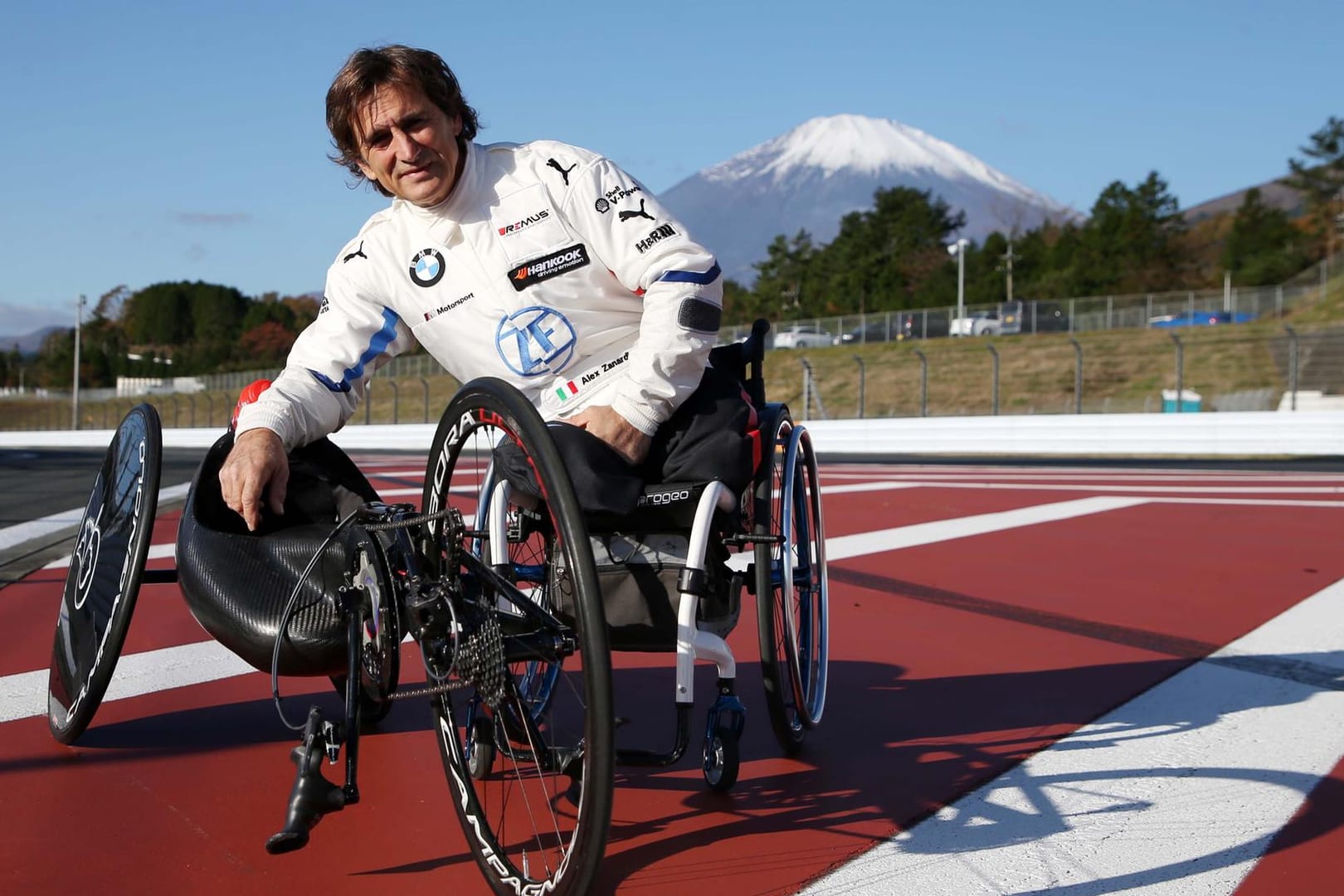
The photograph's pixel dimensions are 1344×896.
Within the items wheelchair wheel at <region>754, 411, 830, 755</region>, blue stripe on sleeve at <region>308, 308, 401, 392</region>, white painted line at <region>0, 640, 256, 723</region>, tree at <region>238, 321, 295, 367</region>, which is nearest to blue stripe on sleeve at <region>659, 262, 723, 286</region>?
wheelchair wheel at <region>754, 411, 830, 755</region>

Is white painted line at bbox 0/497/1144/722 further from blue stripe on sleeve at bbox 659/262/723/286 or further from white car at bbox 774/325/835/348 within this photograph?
white car at bbox 774/325/835/348

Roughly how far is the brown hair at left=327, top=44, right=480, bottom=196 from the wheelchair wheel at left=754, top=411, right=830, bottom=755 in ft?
3.88

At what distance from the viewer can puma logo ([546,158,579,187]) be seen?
10.1 feet

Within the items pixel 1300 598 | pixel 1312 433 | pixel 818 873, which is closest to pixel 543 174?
pixel 818 873

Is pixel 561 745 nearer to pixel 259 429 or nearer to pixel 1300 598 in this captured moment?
pixel 259 429

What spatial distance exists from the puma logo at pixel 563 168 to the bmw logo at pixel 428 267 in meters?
0.35

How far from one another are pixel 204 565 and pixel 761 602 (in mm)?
1312

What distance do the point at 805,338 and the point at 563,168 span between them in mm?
54779

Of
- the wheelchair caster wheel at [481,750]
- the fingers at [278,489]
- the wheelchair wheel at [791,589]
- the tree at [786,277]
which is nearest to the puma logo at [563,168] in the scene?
the wheelchair wheel at [791,589]

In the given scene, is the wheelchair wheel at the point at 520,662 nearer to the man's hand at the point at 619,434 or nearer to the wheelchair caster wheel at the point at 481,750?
the wheelchair caster wheel at the point at 481,750

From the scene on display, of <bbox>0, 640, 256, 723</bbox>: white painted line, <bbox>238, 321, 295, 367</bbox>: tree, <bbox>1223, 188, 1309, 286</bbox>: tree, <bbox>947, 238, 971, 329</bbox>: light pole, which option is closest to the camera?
<bbox>0, 640, 256, 723</bbox>: white painted line

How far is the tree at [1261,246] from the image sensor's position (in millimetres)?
77438

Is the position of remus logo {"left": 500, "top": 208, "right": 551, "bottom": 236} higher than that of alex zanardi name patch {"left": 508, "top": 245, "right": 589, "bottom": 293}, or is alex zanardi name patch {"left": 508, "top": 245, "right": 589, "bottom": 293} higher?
remus logo {"left": 500, "top": 208, "right": 551, "bottom": 236}

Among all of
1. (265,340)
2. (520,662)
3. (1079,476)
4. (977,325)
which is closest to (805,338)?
(977,325)
